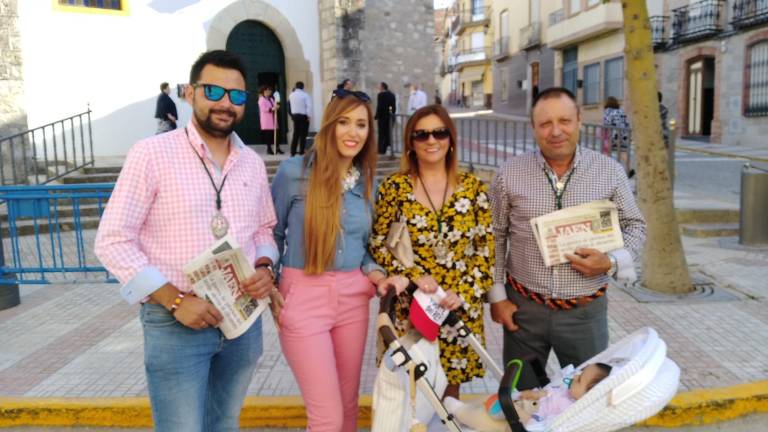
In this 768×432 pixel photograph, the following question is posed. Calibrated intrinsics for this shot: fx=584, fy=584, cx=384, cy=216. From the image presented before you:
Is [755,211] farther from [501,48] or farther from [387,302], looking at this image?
[501,48]

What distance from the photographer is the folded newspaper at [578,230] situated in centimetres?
268

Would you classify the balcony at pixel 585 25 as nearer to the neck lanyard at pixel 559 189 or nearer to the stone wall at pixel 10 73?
the stone wall at pixel 10 73

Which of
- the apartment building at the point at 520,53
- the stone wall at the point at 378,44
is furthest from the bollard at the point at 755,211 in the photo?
the apartment building at the point at 520,53

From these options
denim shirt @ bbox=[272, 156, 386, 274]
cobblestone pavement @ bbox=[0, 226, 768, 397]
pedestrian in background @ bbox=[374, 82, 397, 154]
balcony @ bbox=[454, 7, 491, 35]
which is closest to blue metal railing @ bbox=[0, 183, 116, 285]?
cobblestone pavement @ bbox=[0, 226, 768, 397]

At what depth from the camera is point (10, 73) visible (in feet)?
34.8

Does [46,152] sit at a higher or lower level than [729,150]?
higher

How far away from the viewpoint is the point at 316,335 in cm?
259

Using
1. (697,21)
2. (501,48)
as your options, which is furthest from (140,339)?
(501,48)

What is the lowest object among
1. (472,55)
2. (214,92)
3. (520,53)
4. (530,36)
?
(214,92)

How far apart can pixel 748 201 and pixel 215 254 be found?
7920 mm

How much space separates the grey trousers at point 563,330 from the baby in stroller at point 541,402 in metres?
0.33

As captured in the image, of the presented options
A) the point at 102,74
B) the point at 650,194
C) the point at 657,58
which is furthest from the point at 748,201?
the point at 657,58

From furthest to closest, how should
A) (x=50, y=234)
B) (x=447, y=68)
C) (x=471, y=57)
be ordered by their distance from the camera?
1. (x=447, y=68)
2. (x=471, y=57)
3. (x=50, y=234)

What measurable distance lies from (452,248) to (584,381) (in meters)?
0.86
